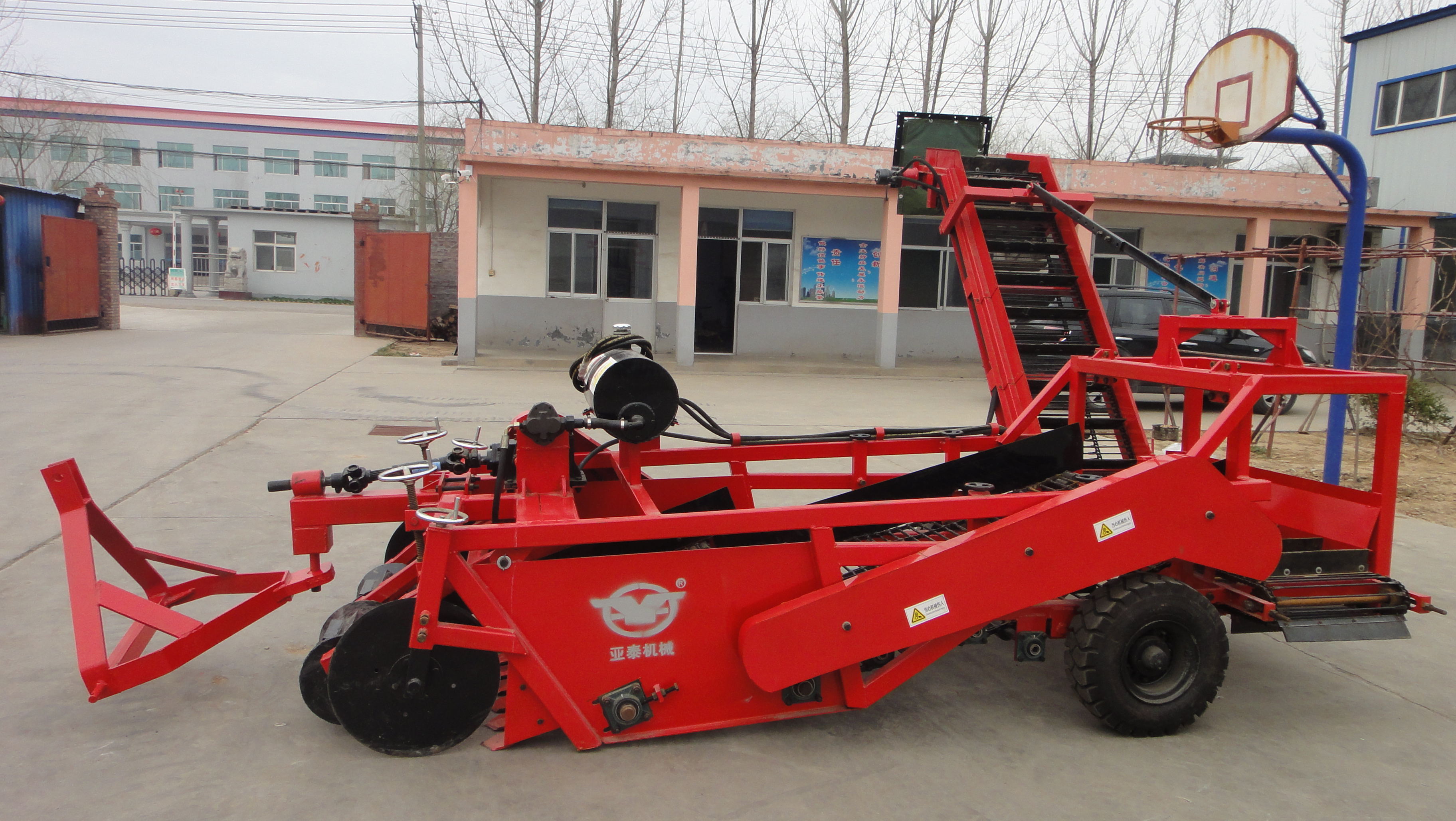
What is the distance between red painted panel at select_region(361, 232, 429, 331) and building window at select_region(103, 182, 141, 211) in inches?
1658

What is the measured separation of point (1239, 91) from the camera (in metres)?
6.48

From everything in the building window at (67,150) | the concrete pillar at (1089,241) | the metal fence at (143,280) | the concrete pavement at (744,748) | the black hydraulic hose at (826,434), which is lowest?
the concrete pavement at (744,748)

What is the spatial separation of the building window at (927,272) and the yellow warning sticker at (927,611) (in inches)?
634

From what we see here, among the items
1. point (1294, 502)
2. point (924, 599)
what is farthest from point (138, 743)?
point (1294, 502)

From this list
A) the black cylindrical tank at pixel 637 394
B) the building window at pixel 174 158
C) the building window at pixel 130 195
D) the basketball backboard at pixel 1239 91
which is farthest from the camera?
the building window at pixel 130 195

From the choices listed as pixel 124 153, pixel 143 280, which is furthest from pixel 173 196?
pixel 143 280

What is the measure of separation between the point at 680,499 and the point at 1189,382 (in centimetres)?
224

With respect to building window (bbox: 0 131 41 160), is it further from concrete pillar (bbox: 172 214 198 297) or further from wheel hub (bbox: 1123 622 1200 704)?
wheel hub (bbox: 1123 622 1200 704)

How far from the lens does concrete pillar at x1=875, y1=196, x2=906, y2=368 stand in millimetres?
17078

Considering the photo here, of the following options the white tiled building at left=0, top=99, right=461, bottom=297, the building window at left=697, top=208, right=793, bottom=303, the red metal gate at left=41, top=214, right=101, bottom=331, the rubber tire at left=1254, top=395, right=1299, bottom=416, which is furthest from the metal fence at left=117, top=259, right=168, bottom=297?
the rubber tire at left=1254, top=395, right=1299, bottom=416

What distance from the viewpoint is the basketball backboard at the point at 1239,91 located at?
613 centimetres

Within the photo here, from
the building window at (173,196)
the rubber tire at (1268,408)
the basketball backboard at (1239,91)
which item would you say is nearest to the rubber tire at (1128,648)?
the basketball backboard at (1239,91)

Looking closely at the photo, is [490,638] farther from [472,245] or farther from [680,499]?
[472,245]

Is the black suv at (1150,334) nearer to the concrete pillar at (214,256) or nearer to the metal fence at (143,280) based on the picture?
the concrete pillar at (214,256)
